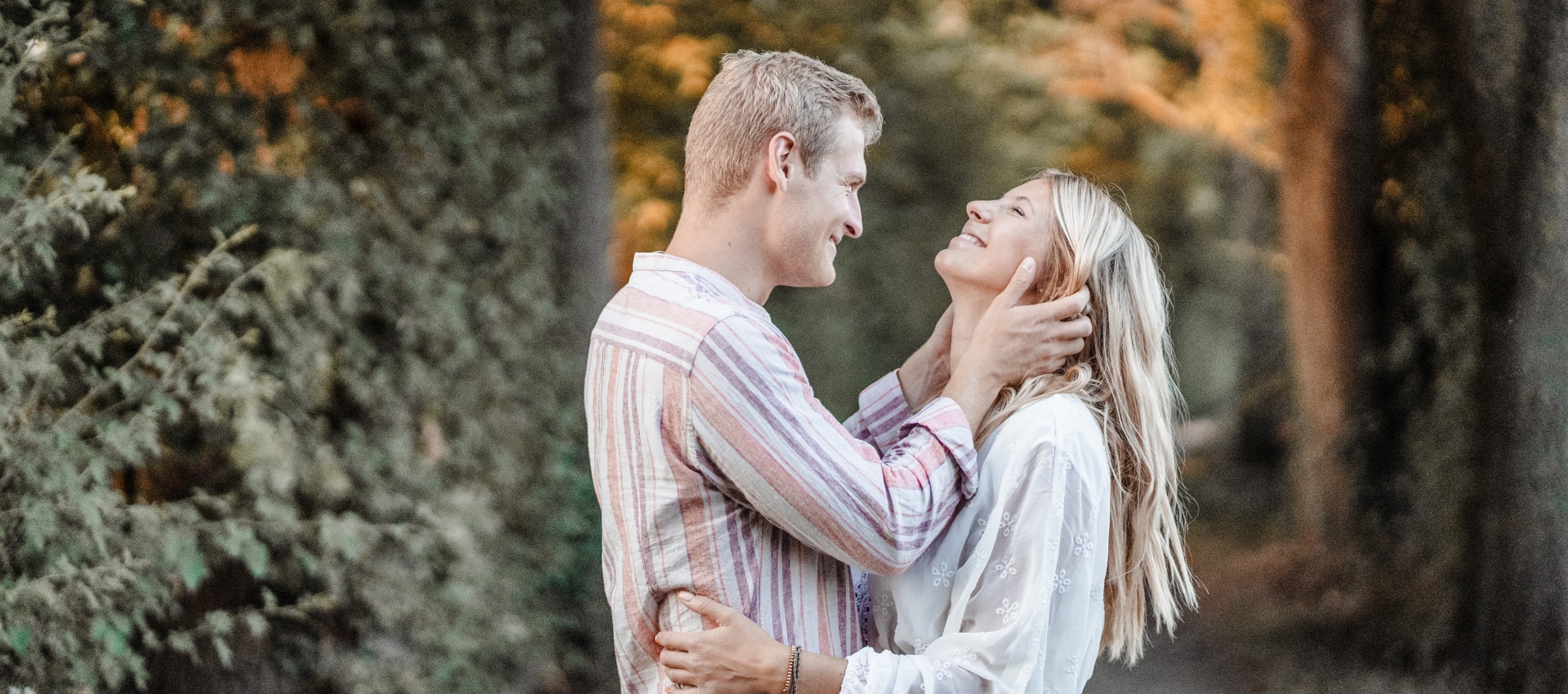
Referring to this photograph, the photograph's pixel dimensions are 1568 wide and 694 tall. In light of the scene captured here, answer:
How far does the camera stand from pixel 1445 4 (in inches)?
183

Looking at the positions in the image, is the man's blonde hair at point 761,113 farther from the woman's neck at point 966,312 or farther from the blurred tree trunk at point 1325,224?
the blurred tree trunk at point 1325,224

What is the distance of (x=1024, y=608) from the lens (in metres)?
2.09

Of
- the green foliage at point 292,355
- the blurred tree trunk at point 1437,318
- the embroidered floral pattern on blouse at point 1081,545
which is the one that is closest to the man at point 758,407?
the embroidered floral pattern on blouse at point 1081,545

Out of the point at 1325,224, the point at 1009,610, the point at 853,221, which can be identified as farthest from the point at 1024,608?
the point at 1325,224

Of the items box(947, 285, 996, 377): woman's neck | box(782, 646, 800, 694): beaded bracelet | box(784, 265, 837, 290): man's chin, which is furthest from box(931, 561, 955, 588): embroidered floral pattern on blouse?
box(784, 265, 837, 290): man's chin

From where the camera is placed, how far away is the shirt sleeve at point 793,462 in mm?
1880

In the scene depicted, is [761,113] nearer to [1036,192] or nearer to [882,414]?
[1036,192]

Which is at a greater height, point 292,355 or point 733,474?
point 733,474

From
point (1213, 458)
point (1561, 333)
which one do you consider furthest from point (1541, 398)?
point (1213, 458)

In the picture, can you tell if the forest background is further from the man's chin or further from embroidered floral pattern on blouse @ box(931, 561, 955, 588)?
embroidered floral pattern on blouse @ box(931, 561, 955, 588)

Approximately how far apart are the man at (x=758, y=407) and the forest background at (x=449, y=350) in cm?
193

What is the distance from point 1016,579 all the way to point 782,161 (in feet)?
2.72

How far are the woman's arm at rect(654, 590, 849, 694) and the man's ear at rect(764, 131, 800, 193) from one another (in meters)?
0.72

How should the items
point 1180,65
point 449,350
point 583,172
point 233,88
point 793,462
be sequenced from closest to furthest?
1. point 793,462
2. point 233,88
3. point 449,350
4. point 583,172
5. point 1180,65
